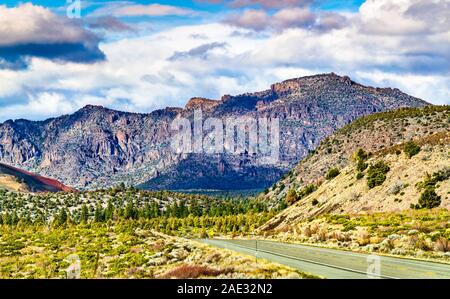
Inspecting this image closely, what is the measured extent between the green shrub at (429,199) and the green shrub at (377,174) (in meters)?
16.8

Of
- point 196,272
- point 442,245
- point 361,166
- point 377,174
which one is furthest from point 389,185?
point 196,272

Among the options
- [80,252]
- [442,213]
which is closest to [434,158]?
[442,213]

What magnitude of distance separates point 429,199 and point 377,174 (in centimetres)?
1998

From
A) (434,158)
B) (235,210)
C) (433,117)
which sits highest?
(433,117)

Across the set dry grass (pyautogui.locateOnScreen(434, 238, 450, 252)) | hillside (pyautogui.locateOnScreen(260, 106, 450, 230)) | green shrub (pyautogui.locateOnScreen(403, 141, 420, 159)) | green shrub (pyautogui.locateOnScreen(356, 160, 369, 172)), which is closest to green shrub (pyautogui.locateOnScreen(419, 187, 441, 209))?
hillside (pyautogui.locateOnScreen(260, 106, 450, 230))

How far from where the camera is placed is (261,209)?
183 metres

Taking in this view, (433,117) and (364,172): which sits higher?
(433,117)

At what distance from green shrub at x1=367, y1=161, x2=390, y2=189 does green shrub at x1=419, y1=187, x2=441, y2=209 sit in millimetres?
16815

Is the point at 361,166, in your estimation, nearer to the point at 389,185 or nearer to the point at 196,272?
the point at 389,185

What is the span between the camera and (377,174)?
3612 inches

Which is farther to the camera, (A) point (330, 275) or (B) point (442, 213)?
(B) point (442, 213)

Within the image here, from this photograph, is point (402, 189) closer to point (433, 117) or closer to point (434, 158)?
point (434, 158)
